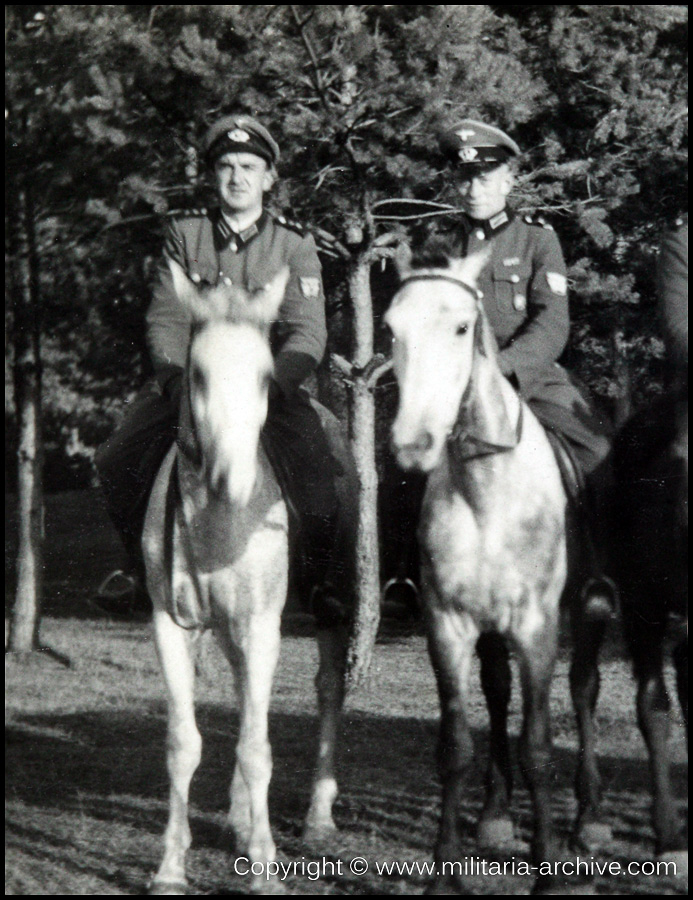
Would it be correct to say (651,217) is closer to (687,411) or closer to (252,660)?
(687,411)

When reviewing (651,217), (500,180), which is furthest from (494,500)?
(651,217)

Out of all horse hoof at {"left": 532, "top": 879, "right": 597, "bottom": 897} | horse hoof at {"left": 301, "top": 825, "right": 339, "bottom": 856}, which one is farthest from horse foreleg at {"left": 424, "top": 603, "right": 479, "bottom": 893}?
horse hoof at {"left": 301, "top": 825, "right": 339, "bottom": 856}

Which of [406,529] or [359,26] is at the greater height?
[359,26]

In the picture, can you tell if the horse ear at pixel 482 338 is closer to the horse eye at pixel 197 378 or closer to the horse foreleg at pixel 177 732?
the horse eye at pixel 197 378

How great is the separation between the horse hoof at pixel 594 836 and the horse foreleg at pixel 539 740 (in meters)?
0.66

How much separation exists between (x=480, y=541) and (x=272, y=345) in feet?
5.35

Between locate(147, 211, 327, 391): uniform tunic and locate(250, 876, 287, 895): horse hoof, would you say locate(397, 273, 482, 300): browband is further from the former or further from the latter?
locate(250, 876, 287, 895): horse hoof

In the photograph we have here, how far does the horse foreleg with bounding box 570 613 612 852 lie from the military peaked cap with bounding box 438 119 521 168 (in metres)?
2.25

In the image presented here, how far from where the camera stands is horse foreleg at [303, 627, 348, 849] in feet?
21.4

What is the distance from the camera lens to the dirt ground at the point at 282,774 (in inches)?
231

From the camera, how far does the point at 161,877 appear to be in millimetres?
5645

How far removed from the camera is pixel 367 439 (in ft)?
34.2

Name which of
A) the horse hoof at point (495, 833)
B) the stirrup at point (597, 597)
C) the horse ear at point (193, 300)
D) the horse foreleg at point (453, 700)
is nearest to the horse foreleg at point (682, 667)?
the stirrup at point (597, 597)

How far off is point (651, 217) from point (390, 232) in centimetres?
196
